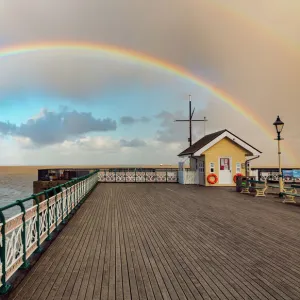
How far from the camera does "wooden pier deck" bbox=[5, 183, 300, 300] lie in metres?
4.54

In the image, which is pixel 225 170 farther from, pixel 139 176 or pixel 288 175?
pixel 139 176

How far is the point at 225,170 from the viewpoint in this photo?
26688 mm

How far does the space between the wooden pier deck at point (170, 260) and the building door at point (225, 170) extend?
→ 15794mm

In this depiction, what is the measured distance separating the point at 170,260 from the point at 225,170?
2157 centimetres

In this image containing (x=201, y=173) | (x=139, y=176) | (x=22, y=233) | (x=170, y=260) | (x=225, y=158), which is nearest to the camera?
(x=22, y=233)

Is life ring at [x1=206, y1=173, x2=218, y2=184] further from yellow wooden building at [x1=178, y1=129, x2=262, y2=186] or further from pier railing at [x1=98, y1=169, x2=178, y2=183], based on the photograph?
pier railing at [x1=98, y1=169, x2=178, y2=183]

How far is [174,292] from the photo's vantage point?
14.7 feet

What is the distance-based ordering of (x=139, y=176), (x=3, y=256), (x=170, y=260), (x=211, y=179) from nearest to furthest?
1. (x=3, y=256)
2. (x=170, y=260)
3. (x=211, y=179)
4. (x=139, y=176)

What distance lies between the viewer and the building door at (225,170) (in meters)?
26.6

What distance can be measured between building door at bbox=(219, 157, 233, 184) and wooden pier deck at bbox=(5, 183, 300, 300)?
15794 mm

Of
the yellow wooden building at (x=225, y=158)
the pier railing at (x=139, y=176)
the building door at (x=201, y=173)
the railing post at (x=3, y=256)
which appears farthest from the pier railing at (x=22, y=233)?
the pier railing at (x=139, y=176)

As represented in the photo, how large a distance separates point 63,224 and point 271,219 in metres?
7.11

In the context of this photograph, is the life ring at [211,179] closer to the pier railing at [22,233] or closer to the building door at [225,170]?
the building door at [225,170]

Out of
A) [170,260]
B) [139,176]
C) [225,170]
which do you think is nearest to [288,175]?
[225,170]
